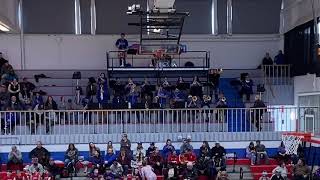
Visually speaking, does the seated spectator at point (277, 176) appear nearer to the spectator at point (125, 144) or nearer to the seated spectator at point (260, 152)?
the seated spectator at point (260, 152)

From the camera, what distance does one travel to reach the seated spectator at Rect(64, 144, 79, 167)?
56.8ft

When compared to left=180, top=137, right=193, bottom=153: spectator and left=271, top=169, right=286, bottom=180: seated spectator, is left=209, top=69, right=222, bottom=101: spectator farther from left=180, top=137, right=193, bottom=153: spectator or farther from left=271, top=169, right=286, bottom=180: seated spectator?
left=271, top=169, right=286, bottom=180: seated spectator

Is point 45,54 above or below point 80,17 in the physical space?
below

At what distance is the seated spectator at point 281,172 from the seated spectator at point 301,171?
28 cm

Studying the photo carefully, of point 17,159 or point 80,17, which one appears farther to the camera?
point 80,17

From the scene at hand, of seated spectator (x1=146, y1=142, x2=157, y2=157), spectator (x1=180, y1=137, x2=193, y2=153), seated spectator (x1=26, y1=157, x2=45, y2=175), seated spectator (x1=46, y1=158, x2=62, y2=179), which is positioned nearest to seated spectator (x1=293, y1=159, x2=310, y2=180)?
spectator (x1=180, y1=137, x2=193, y2=153)

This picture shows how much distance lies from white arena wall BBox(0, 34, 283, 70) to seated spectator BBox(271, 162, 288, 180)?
27.6 feet

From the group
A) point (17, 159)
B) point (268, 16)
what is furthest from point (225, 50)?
point (17, 159)

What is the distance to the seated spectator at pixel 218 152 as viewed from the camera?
1745cm

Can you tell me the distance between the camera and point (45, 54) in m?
24.0

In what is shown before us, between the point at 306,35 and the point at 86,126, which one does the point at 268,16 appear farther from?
the point at 86,126

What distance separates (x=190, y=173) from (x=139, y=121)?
3.42 metres

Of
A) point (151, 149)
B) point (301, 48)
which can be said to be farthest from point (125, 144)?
point (301, 48)

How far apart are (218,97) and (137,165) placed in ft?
19.4
